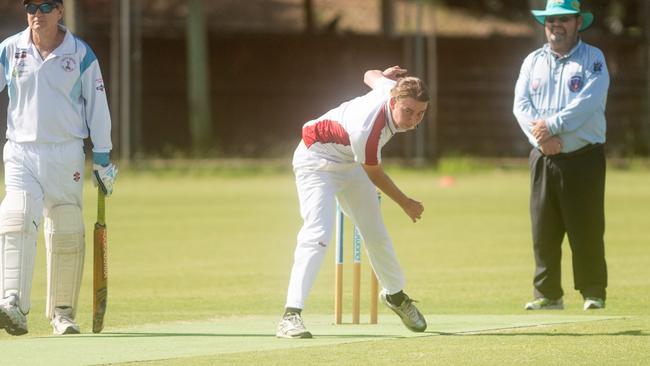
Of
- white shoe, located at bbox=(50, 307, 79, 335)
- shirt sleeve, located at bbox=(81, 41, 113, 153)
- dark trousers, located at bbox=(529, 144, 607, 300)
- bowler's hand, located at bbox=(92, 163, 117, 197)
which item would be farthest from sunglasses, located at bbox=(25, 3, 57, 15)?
dark trousers, located at bbox=(529, 144, 607, 300)

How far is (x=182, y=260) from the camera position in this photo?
1401 cm

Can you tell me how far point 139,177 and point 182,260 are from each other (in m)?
13.0

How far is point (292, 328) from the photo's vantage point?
8.58 metres

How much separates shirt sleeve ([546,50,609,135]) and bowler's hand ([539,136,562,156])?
1.9 inches

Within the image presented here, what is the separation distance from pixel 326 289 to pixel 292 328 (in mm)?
3365

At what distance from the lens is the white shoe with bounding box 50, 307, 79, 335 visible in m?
8.97

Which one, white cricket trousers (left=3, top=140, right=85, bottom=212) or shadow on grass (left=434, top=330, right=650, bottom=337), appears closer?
shadow on grass (left=434, top=330, right=650, bottom=337)

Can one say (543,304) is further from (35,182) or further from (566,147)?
(35,182)

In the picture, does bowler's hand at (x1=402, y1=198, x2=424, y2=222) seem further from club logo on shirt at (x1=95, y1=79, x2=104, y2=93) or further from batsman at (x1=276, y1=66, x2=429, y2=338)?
club logo on shirt at (x1=95, y1=79, x2=104, y2=93)

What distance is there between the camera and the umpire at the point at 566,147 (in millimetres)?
10344

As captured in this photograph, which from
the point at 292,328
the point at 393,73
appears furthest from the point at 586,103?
the point at 292,328

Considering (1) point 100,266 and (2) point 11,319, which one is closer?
(2) point 11,319

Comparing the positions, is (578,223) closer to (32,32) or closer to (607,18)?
(32,32)

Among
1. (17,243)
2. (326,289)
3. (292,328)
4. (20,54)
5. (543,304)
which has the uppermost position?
(20,54)
